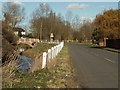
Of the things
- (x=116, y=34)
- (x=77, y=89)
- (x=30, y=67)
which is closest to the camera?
(x=77, y=89)

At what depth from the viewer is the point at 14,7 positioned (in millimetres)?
72750

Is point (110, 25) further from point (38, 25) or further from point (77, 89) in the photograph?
point (77, 89)

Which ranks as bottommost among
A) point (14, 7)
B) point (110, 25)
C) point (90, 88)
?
point (90, 88)

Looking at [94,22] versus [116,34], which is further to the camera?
[94,22]

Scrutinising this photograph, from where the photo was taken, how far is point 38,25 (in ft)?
268

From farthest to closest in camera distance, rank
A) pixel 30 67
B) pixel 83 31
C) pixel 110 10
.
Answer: pixel 83 31
pixel 110 10
pixel 30 67

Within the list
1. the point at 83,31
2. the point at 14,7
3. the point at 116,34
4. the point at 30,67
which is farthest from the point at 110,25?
the point at 83,31

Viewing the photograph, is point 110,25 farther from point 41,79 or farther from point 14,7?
point 41,79

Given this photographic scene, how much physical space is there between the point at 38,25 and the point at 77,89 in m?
71.5

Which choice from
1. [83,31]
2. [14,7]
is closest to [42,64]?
[14,7]

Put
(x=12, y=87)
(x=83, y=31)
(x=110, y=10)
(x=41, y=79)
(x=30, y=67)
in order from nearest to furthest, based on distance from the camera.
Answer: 1. (x=12, y=87)
2. (x=41, y=79)
3. (x=30, y=67)
4. (x=110, y=10)
5. (x=83, y=31)

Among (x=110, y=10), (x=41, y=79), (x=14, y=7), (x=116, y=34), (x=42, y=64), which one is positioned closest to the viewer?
(x=41, y=79)

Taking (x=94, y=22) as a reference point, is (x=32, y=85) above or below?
below

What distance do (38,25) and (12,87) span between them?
7226cm
